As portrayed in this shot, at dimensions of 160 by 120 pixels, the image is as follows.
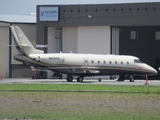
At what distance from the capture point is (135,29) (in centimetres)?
6556

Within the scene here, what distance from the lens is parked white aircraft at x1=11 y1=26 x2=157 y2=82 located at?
4697cm

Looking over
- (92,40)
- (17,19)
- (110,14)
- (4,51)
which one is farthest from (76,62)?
(17,19)

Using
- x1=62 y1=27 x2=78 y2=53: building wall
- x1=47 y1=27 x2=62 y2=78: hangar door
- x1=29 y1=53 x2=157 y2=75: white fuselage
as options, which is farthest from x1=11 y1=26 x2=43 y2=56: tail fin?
x1=62 y1=27 x2=78 y2=53: building wall

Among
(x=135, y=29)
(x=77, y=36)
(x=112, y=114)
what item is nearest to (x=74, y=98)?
(x=112, y=114)

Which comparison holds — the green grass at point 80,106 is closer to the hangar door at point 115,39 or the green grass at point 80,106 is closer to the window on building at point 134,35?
the hangar door at point 115,39

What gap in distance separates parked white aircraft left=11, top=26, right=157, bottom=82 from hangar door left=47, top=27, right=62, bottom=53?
13.0 meters

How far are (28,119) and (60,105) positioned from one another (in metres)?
4.66

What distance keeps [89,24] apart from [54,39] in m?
5.31

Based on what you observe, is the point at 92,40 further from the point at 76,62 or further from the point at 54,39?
the point at 76,62

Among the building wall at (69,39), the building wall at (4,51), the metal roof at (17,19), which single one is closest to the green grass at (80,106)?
the building wall at (69,39)

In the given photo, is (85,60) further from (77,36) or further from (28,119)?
(28,119)

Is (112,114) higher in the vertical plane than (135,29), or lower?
lower

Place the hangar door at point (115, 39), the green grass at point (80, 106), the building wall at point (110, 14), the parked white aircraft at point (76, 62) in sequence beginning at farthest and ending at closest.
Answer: the hangar door at point (115, 39), the building wall at point (110, 14), the parked white aircraft at point (76, 62), the green grass at point (80, 106)

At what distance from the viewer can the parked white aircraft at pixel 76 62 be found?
46969mm
